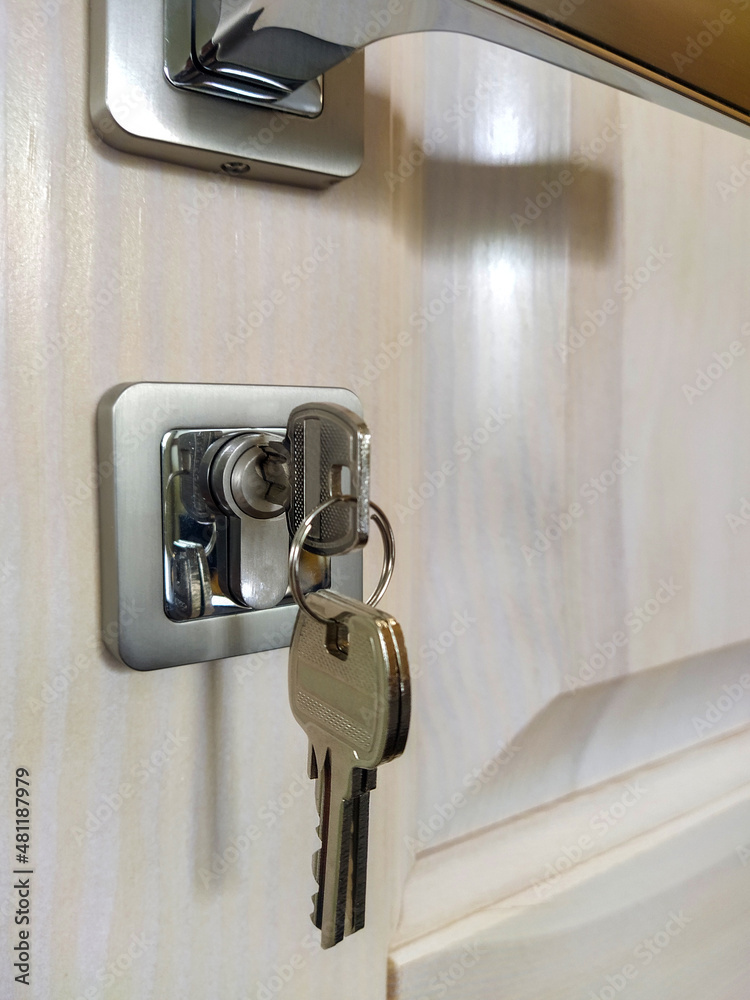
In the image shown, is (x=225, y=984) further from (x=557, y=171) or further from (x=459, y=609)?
(x=557, y=171)
